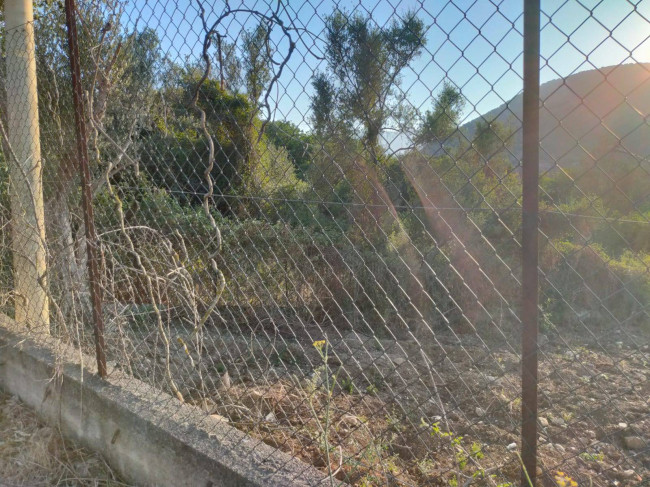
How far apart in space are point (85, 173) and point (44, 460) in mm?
1344

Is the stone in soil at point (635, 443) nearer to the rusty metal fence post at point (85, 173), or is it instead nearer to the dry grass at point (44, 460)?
the dry grass at point (44, 460)

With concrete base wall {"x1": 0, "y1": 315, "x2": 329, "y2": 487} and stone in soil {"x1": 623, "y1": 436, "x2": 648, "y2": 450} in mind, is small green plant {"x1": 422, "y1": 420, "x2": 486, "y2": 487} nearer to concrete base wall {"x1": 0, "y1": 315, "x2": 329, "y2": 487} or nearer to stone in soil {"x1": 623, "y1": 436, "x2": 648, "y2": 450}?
concrete base wall {"x1": 0, "y1": 315, "x2": 329, "y2": 487}

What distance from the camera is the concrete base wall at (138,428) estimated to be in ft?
6.03

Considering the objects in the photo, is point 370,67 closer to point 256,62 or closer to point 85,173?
point 256,62

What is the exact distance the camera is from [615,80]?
3.67 ft

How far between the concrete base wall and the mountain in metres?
1.29

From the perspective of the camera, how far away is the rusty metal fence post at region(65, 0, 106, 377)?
231cm

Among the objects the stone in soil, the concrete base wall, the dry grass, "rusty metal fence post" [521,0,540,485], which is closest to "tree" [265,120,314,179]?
"rusty metal fence post" [521,0,540,485]

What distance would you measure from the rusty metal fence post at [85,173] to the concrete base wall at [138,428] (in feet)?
0.63

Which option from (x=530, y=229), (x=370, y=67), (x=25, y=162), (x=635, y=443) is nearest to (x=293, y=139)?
(x=370, y=67)

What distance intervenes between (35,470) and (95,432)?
0.98 ft

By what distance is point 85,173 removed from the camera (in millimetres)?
2354

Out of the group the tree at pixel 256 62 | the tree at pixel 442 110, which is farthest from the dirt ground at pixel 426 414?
the tree at pixel 256 62

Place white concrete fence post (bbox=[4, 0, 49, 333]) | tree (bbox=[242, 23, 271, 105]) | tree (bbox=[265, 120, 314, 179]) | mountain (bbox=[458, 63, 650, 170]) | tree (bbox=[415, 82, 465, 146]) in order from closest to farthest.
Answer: mountain (bbox=[458, 63, 650, 170]) → tree (bbox=[415, 82, 465, 146]) → tree (bbox=[265, 120, 314, 179]) → tree (bbox=[242, 23, 271, 105]) → white concrete fence post (bbox=[4, 0, 49, 333])
